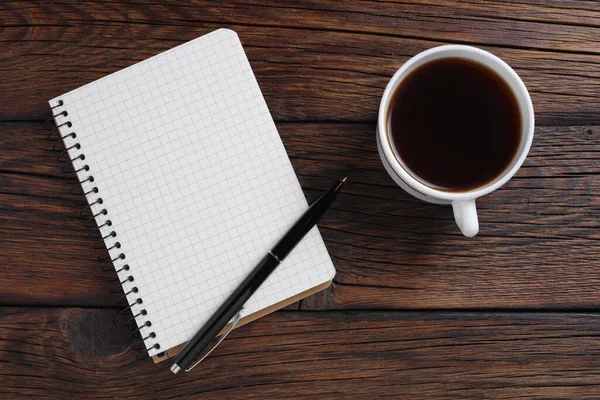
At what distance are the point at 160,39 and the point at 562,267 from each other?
0.63m

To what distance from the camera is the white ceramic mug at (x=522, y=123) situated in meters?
0.65

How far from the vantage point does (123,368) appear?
0.78 meters

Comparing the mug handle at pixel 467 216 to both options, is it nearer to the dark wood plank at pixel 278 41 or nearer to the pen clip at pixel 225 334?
the dark wood plank at pixel 278 41

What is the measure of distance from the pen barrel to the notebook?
1 centimetres

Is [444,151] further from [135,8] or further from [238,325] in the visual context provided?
[135,8]

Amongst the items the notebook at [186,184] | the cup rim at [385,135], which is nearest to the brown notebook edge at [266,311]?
the notebook at [186,184]

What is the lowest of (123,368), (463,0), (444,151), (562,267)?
(123,368)

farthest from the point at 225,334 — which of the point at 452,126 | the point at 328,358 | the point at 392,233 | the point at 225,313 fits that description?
the point at 452,126

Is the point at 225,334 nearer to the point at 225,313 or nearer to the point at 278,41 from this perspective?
the point at 225,313

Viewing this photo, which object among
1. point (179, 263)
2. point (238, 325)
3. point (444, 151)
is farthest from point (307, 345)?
point (444, 151)

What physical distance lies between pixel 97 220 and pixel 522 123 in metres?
0.53

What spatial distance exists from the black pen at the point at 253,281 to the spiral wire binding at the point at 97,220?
45 millimetres

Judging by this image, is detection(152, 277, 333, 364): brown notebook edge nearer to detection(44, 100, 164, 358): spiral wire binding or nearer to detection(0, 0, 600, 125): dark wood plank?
detection(44, 100, 164, 358): spiral wire binding

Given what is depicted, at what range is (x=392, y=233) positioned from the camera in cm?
78
